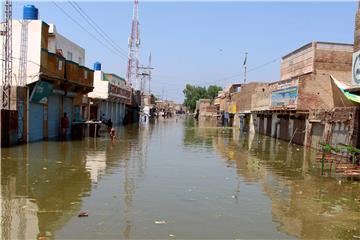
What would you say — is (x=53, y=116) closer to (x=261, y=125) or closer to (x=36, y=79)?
(x=36, y=79)

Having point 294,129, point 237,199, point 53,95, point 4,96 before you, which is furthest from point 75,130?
point 237,199

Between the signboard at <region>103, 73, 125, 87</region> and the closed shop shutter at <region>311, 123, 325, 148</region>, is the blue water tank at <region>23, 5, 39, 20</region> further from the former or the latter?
the signboard at <region>103, 73, 125, 87</region>

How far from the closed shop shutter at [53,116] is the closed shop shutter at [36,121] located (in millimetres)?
1541

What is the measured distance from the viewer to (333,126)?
24.6 m

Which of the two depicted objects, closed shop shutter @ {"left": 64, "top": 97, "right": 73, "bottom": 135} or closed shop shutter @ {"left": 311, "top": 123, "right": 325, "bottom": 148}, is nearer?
closed shop shutter @ {"left": 311, "top": 123, "right": 325, "bottom": 148}

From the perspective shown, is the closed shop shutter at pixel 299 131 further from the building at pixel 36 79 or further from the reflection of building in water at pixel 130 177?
the building at pixel 36 79

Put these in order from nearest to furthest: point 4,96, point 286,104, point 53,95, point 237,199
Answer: point 237,199 → point 4,96 → point 53,95 → point 286,104

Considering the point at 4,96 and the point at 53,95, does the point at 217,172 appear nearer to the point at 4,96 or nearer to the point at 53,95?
the point at 4,96

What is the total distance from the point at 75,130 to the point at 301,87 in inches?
661

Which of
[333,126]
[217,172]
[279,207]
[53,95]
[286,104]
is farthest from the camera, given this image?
[286,104]

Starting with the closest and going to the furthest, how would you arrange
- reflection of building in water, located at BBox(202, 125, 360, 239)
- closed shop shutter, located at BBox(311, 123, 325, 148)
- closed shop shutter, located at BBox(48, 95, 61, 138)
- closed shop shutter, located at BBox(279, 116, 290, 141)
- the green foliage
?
reflection of building in water, located at BBox(202, 125, 360, 239) < closed shop shutter, located at BBox(311, 123, 325, 148) < closed shop shutter, located at BBox(48, 95, 61, 138) < closed shop shutter, located at BBox(279, 116, 290, 141) < the green foliage

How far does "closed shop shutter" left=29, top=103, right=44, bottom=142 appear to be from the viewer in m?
25.0

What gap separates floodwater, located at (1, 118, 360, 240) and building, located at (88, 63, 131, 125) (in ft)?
92.3

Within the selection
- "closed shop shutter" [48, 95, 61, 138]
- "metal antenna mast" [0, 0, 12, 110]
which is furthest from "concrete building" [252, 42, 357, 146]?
"metal antenna mast" [0, 0, 12, 110]
